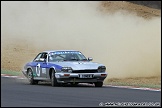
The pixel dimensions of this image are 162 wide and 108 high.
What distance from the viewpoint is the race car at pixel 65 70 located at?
17.2 metres

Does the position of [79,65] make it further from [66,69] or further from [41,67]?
[41,67]

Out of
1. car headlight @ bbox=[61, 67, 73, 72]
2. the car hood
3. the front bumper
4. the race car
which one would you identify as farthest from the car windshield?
the front bumper

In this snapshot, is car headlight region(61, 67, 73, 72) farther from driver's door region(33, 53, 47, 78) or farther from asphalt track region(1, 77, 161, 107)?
driver's door region(33, 53, 47, 78)

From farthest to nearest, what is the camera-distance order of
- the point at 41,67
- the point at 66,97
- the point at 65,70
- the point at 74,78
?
the point at 41,67 < the point at 65,70 < the point at 74,78 < the point at 66,97

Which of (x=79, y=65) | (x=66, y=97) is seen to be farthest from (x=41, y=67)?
(x=66, y=97)

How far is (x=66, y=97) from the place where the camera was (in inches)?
542

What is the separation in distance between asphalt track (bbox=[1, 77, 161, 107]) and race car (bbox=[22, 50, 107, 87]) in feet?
2.50

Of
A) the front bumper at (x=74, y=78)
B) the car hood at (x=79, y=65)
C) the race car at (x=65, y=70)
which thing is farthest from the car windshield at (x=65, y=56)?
the front bumper at (x=74, y=78)

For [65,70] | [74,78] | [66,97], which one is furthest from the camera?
[65,70]

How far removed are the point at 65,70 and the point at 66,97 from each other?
365 centimetres

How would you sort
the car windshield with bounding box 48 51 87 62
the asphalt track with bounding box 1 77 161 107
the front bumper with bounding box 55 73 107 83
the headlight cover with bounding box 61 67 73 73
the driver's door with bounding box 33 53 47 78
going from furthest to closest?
1. the car windshield with bounding box 48 51 87 62
2. the driver's door with bounding box 33 53 47 78
3. the headlight cover with bounding box 61 67 73 73
4. the front bumper with bounding box 55 73 107 83
5. the asphalt track with bounding box 1 77 161 107

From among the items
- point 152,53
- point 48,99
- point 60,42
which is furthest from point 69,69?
point 60,42

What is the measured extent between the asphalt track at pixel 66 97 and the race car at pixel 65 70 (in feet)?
2.50

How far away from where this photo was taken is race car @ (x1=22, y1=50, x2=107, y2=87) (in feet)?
56.5
